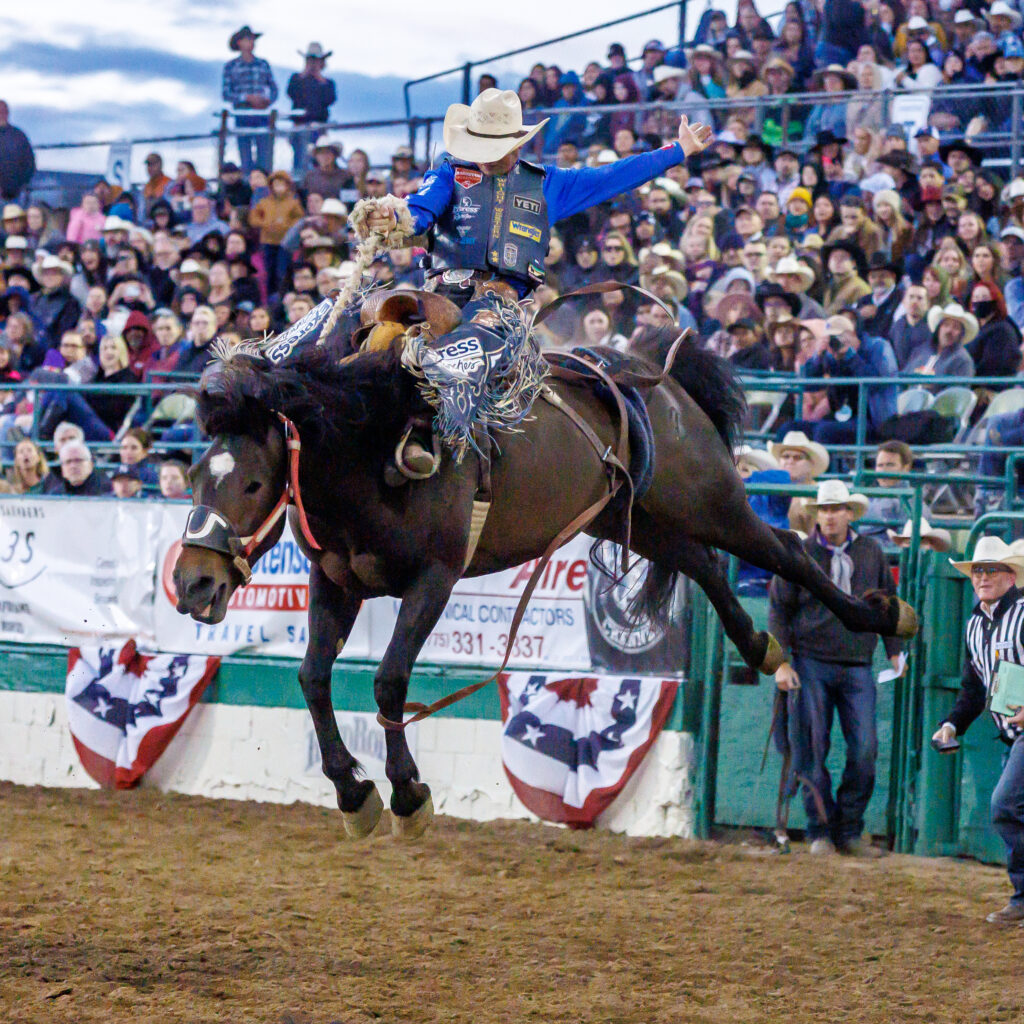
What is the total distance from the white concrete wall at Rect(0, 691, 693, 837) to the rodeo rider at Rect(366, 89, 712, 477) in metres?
4.09

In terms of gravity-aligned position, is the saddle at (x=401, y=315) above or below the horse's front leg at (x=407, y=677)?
above

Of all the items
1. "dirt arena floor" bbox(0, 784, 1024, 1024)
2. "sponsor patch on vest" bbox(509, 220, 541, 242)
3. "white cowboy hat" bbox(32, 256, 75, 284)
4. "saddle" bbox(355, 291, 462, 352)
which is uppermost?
"white cowboy hat" bbox(32, 256, 75, 284)

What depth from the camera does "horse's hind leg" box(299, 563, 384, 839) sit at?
5.65 meters

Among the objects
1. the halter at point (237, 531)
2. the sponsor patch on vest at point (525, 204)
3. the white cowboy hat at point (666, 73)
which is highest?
the white cowboy hat at point (666, 73)

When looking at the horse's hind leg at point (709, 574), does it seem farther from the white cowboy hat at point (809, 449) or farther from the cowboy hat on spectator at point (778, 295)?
the cowboy hat on spectator at point (778, 295)

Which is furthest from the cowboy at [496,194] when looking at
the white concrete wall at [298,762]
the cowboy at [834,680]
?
the white concrete wall at [298,762]

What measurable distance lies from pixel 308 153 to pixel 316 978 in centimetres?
1312

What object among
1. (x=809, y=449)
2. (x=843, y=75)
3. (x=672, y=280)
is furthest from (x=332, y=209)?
(x=809, y=449)

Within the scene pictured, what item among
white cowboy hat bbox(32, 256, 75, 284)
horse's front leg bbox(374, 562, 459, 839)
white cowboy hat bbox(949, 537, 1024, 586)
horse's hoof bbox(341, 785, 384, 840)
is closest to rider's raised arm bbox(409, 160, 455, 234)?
horse's front leg bbox(374, 562, 459, 839)

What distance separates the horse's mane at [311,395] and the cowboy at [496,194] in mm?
592

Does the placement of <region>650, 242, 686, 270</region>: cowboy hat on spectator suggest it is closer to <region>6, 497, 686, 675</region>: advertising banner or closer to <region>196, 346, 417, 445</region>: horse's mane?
<region>6, 497, 686, 675</region>: advertising banner

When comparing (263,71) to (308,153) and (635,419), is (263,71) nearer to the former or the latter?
(308,153)

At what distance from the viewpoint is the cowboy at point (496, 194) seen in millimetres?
5773

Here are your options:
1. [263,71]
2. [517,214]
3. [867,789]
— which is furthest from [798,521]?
[263,71]
